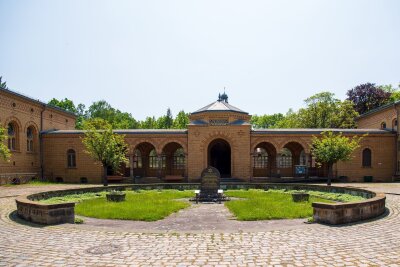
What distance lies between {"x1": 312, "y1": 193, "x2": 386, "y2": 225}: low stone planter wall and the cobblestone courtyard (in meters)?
0.44

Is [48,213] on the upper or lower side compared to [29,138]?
lower

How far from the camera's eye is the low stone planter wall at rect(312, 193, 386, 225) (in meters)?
10.0

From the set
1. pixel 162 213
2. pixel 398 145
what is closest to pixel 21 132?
pixel 162 213

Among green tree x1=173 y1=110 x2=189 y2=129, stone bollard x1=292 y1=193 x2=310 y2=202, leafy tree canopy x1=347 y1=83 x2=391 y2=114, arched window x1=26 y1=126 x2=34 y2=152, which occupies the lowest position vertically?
stone bollard x1=292 y1=193 x2=310 y2=202

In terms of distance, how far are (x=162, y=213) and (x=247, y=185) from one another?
12525 mm

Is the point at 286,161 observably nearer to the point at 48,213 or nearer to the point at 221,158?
the point at 221,158

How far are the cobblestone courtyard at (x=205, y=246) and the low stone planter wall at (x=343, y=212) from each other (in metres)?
0.44

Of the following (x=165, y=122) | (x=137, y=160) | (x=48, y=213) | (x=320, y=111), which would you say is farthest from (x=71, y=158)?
(x=165, y=122)

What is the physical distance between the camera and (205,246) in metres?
7.71

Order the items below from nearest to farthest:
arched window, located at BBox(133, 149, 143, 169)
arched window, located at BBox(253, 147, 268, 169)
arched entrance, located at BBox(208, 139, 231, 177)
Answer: arched window, located at BBox(253, 147, 268, 169) → arched window, located at BBox(133, 149, 143, 169) → arched entrance, located at BBox(208, 139, 231, 177)

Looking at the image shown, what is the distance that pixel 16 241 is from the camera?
27.0 ft

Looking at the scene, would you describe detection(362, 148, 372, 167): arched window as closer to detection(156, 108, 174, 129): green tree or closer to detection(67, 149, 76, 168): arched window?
detection(67, 149, 76, 168): arched window

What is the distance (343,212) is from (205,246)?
4848 millimetres

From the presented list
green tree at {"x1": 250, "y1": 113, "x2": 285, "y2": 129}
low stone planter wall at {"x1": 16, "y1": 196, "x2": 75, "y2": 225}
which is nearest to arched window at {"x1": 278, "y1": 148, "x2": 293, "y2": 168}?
low stone planter wall at {"x1": 16, "y1": 196, "x2": 75, "y2": 225}
